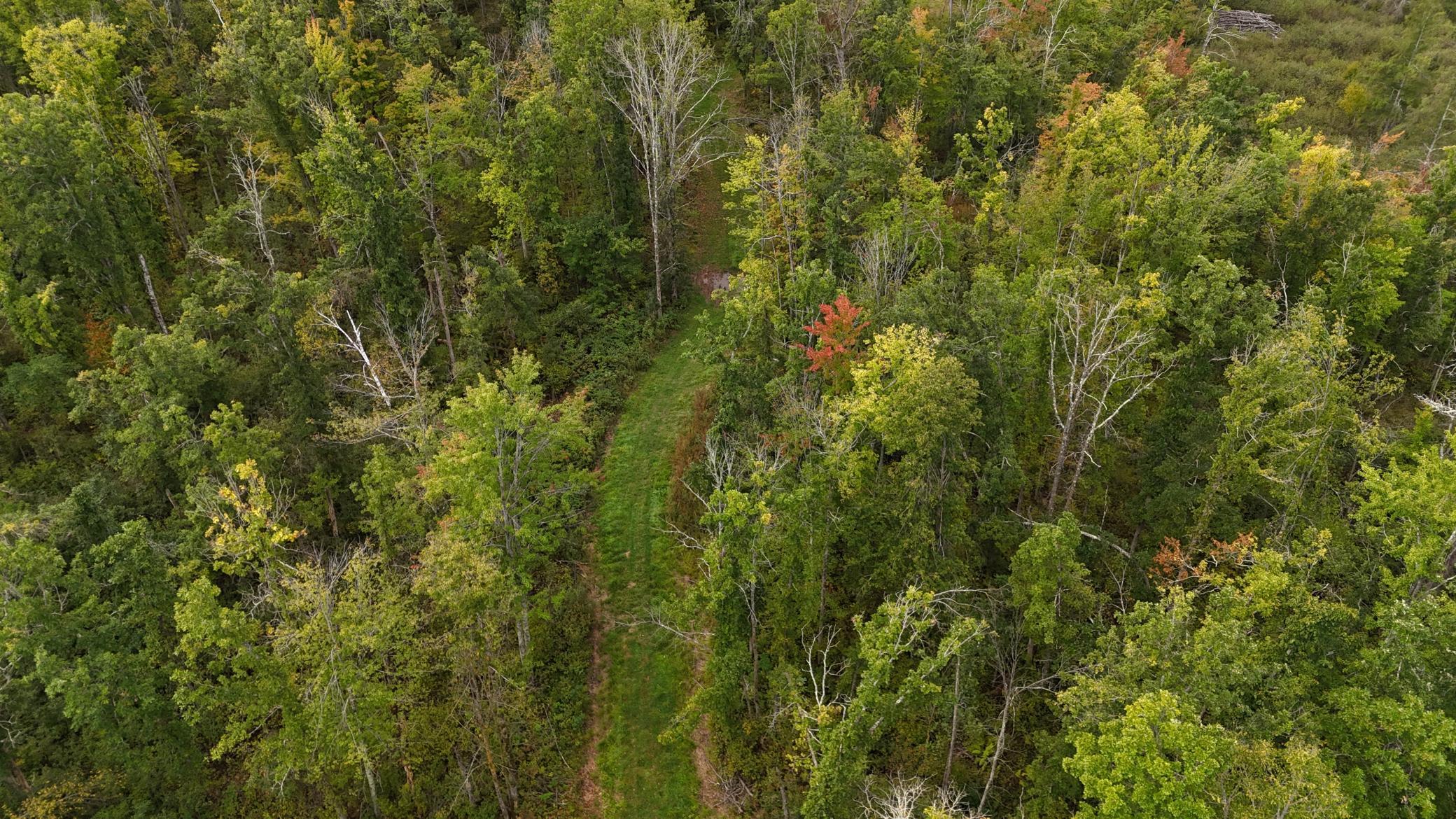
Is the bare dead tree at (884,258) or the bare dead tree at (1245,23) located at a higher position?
the bare dead tree at (1245,23)

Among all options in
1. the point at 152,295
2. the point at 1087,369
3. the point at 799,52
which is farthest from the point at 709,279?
the point at 152,295

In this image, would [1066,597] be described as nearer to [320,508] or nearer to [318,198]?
[320,508]

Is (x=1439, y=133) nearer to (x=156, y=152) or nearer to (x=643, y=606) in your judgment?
(x=643, y=606)

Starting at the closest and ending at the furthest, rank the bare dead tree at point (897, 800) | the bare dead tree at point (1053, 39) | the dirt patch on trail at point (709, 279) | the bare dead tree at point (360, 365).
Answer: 1. the bare dead tree at point (897, 800)
2. the bare dead tree at point (360, 365)
3. the bare dead tree at point (1053, 39)
4. the dirt patch on trail at point (709, 279)

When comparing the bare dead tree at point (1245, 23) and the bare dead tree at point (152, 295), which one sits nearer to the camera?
the bare dead tree at point (152, 295)

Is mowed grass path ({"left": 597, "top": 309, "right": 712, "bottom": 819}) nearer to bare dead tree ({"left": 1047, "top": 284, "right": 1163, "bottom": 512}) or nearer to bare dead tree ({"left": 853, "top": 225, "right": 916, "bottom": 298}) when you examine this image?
bare dead tree ({"left": 853, "top": 225, "right": 916, "bottom": 298})

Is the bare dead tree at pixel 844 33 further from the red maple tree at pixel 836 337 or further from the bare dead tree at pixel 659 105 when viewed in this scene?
the red maple tree at pixel 836 337

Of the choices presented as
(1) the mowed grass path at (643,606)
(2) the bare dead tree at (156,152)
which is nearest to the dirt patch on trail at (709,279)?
(1) the mowed grass path at (643,606)
